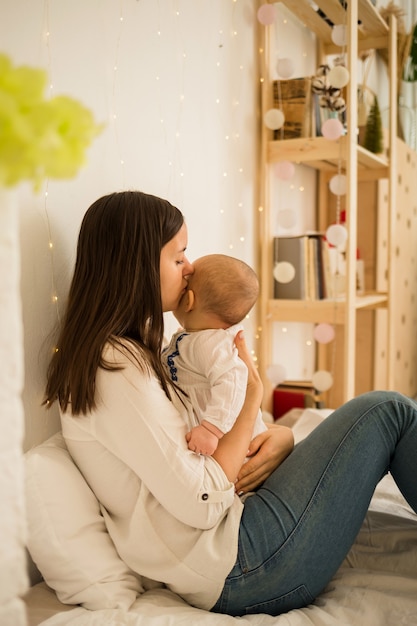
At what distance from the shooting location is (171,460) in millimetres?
1029

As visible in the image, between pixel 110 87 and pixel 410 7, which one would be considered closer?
pixel 110 87

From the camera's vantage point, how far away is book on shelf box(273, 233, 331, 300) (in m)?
2.26

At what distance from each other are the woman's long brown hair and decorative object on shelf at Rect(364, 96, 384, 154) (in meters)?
1.74

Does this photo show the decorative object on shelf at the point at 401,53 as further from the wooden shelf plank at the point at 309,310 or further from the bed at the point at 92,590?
the bed at the point at 92,590

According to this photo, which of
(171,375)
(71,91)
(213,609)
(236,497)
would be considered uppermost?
(71,91)

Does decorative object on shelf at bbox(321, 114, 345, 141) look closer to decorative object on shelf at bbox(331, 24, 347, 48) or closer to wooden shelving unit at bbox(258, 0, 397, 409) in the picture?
wooden shelving unit at bbox(258, 0, 397, 409)

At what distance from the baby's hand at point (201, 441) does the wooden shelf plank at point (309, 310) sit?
3.73 ft

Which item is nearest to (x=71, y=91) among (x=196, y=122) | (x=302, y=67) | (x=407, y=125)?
(x=196, y=122)

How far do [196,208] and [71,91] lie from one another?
658 mm

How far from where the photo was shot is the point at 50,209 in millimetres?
1205

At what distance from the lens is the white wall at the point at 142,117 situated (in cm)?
118

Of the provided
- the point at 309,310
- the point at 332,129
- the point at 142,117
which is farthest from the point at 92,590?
the point at 332,129

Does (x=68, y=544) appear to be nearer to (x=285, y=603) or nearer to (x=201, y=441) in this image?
(x=201, y=441)

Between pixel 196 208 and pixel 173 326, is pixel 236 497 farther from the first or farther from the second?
pixel 196 208
